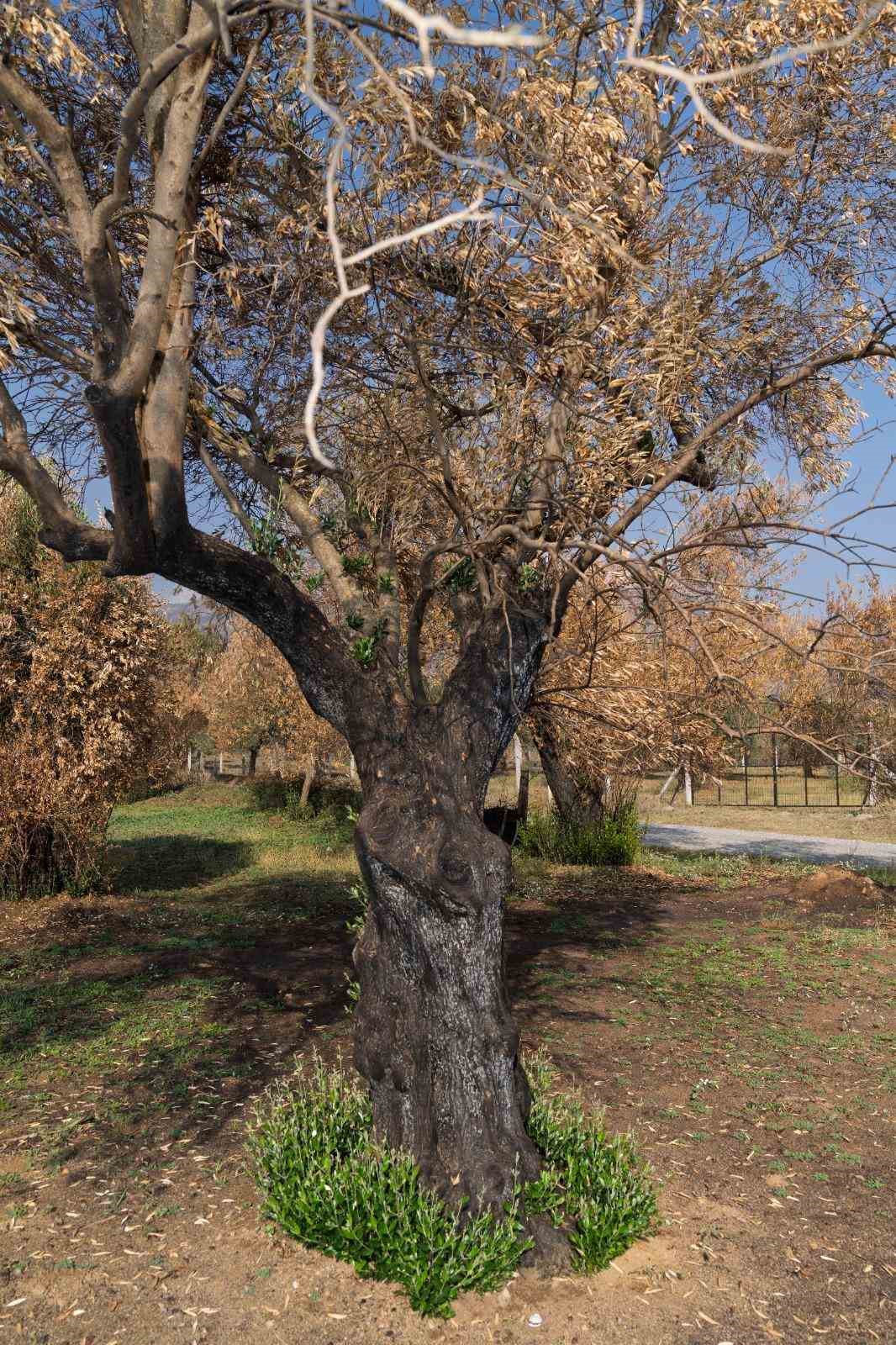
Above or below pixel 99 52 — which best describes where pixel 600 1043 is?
below

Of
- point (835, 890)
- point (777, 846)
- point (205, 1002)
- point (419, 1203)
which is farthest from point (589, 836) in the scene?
point (419, 1203)

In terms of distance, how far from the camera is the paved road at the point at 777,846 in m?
18.8

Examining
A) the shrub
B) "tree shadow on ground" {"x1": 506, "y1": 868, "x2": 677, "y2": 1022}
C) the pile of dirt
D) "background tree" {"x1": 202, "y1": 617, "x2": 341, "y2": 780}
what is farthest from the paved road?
"background tree" {"x1": 202, "y1": 617, "x2": 341, "y2": 780}

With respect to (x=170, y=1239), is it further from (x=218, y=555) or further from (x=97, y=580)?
(x=97, y=580)

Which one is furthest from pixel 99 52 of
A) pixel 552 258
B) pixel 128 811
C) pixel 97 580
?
pixel 128 811

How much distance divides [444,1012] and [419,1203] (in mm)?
731

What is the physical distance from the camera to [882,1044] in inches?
275

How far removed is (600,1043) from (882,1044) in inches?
83.8

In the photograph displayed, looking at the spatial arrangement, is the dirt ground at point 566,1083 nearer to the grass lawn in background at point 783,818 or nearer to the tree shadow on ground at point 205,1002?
the tree shadow on ground at point 205,1002

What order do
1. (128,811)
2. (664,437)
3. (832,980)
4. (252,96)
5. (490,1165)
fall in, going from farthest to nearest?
(128,811) → (832,980) → (664,437) → (252,96) → (490,1165)

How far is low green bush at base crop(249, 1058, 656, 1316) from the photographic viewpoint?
12.1ft

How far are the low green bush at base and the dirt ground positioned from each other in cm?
11

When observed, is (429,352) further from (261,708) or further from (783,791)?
Answer: (783,791)

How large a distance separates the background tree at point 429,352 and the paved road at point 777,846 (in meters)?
13.0
